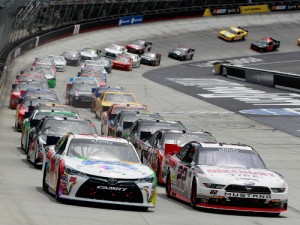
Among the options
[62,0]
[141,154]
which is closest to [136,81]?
[62,0]

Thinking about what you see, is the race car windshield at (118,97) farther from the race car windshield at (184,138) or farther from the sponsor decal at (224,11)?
the sponsor decal at (224,11)

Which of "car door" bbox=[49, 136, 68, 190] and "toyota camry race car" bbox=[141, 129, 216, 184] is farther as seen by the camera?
"toyota camry race car" bbox=[141, 129, 216, 184]

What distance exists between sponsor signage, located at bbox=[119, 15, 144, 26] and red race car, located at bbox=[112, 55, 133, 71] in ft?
75.3

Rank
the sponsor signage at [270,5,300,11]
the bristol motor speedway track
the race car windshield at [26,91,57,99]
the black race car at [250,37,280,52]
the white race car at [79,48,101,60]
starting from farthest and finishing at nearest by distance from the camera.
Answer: the sponsor signage at [270,5,300,11], the black race car at [250,37,280,52], the white race car at [79,48,101,60], the race car windshield at [26,91,57,99], the bristol motor speedway track

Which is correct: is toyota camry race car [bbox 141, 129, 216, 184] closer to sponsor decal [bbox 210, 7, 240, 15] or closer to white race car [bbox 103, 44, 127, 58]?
white race car [bbox 103, 44, 127, 58]

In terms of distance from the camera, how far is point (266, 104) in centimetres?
4781

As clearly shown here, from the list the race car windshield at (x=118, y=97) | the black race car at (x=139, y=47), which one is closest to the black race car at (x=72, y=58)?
the black race car at (x=139, y=47)

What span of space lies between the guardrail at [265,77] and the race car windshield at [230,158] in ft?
121

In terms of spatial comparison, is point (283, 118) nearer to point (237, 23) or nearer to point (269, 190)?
point (269, 190)

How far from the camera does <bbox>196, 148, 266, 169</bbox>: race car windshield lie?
17.4 metres

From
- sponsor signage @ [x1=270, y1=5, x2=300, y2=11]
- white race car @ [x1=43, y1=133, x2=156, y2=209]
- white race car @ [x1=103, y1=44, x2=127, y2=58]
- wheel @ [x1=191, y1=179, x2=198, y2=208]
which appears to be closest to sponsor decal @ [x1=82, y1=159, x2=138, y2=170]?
white race car @ [x1=43, y1=133, x2=156, y2=209]

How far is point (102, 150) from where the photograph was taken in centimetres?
1703

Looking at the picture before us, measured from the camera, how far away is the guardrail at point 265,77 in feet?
181

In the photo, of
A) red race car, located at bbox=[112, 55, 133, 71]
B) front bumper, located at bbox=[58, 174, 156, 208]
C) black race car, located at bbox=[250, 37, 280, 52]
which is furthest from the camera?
black race car, located at bbox=[250, 37, 280, 52]
